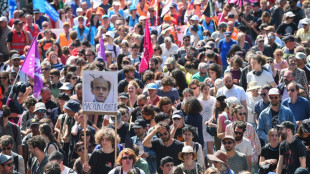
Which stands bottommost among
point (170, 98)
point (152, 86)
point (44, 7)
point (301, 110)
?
point (301, 110)

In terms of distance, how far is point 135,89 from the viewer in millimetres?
17344

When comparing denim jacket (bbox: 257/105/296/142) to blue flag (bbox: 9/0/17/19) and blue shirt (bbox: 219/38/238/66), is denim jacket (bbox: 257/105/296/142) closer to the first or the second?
blue shirt (bbox: 219/38/238/66)

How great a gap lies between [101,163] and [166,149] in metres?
0.97

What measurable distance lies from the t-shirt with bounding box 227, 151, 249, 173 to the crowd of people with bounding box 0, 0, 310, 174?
1 cm

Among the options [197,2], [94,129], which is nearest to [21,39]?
[197,2]

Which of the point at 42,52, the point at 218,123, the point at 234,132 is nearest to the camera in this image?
the point at 234,132

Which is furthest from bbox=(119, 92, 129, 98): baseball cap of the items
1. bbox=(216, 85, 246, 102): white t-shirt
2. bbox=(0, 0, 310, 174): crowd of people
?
bbox=(216, 85, 246, 102): white t-shirt

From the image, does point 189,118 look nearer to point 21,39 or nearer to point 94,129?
point 94,129

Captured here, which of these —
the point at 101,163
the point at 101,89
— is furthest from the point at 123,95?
the point at 101,163

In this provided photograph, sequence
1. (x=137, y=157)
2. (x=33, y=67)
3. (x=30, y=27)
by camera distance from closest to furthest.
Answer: (x=137, y=157) → (x=33, y=67) → (x=30, y=27)

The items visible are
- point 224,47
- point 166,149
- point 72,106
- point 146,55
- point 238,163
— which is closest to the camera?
point 238,163

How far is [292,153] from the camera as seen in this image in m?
13.7

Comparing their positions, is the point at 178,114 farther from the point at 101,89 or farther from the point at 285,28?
the point at 285,28

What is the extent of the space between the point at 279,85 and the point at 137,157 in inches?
185
